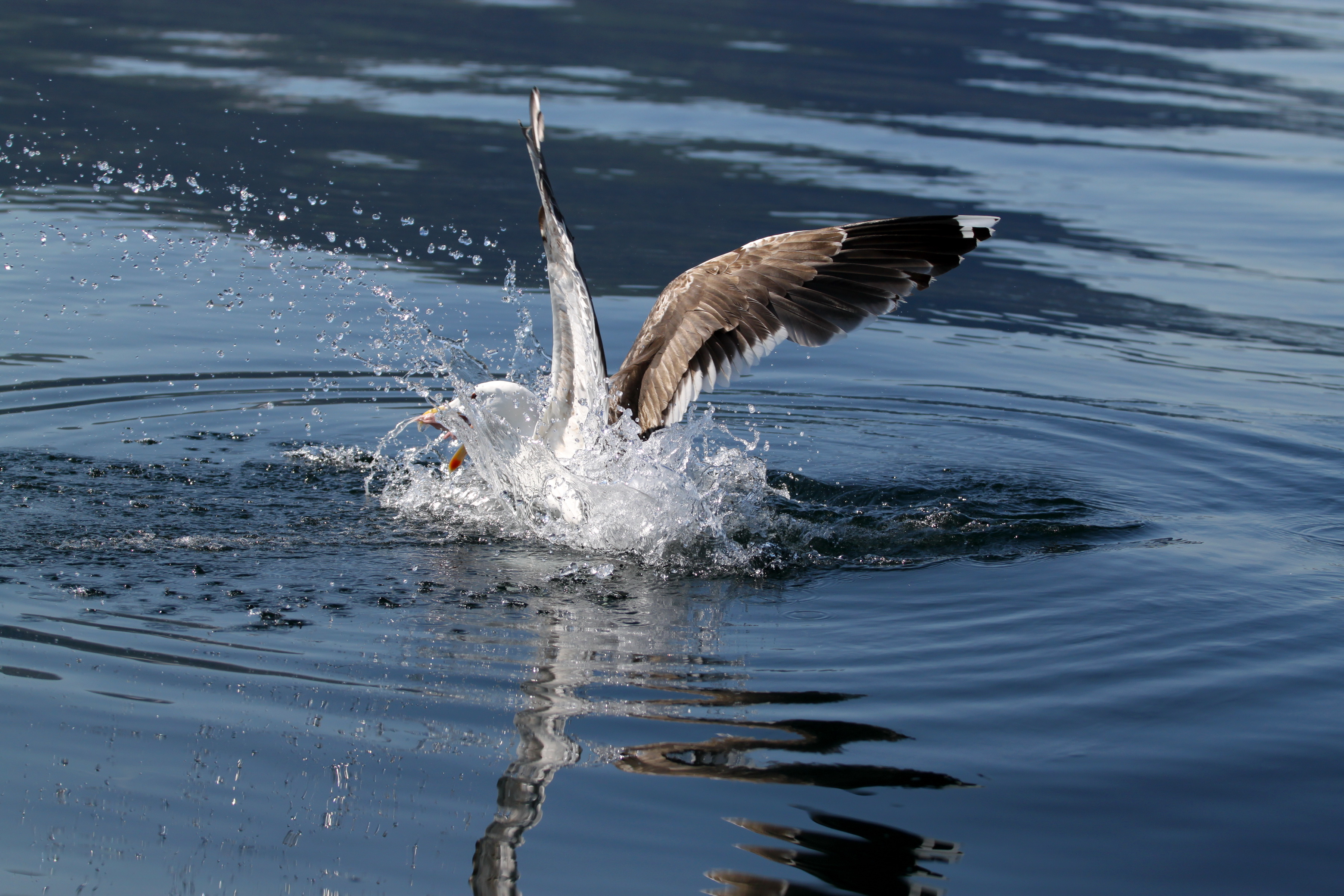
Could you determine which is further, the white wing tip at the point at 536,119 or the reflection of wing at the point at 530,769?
the white wing tip at the point at 536,119

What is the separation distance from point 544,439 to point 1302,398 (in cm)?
→ 513

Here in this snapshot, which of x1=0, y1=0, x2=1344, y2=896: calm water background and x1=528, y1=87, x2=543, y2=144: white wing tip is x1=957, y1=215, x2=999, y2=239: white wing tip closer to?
x1=0, y1=0, x2=1344, y2=896: calm water background

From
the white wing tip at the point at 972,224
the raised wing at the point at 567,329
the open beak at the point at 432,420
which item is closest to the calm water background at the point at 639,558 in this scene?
the open beak at the point at 432,420

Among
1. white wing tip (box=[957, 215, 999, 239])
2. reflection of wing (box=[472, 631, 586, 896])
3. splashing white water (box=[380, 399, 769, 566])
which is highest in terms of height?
white wing tip (box=[957, 215, 999, 239])

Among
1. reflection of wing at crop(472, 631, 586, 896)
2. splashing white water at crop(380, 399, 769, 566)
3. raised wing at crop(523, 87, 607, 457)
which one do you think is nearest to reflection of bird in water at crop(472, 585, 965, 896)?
reflection of wing at crop(472, 631, 586, 896)

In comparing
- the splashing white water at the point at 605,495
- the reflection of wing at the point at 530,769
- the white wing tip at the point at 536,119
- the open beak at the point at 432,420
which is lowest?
the reflection of wing at the point at 530,769

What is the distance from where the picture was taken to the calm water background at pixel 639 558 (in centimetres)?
404

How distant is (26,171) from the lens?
12984 millimetres

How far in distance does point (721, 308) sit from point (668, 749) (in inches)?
120

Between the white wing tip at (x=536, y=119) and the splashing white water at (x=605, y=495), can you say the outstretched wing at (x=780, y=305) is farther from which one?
the white wing tip at (x=536, y=119)

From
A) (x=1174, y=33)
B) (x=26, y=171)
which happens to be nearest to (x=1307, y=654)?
(x=26, y=171)

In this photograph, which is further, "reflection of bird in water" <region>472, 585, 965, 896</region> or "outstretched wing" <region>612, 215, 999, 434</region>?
"outstretched wing" <region>612, 215, 999, 434</region>

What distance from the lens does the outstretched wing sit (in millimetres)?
6887

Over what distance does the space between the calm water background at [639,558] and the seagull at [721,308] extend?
812 millimetres
